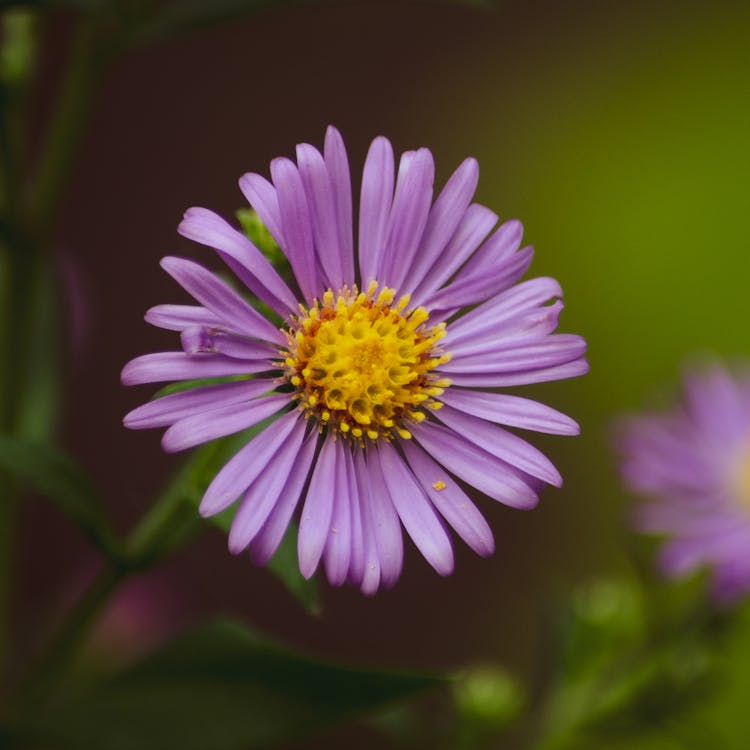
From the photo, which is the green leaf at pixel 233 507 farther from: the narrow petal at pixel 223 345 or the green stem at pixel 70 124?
the green stem at pixel 70 124

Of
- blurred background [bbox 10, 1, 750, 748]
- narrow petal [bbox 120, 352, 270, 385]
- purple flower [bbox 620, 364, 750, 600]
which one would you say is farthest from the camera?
blurred background [bbox 10, 1, 750, 748]

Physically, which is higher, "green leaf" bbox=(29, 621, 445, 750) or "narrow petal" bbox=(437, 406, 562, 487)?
"narrow petal" bbox=(437, 406, 562, 487)

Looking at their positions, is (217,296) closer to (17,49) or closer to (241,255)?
(241,255)

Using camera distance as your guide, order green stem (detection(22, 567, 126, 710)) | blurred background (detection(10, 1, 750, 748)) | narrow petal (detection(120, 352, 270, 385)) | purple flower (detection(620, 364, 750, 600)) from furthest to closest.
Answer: blurred background (detection(10, 1, 750, 748)) → purple flower (detection(620, 364, 750, 600)) → green stem (detection(22, 567, 126, 710)) → narrow petal (detection(120, 352, 270, 385))

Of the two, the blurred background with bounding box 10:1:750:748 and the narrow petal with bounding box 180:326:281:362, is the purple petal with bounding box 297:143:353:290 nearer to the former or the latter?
the narrow petal with bounding box 180:326:281:362

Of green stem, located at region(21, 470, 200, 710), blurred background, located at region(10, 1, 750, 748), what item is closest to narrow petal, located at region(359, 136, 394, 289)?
green stem, located at region(21, 470, 200, 710)

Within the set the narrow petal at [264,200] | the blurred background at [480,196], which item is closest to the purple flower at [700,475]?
the blurred background at [480,196]

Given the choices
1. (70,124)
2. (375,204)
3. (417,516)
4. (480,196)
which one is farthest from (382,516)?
(480,196)

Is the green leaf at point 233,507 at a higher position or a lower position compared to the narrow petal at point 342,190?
lower
